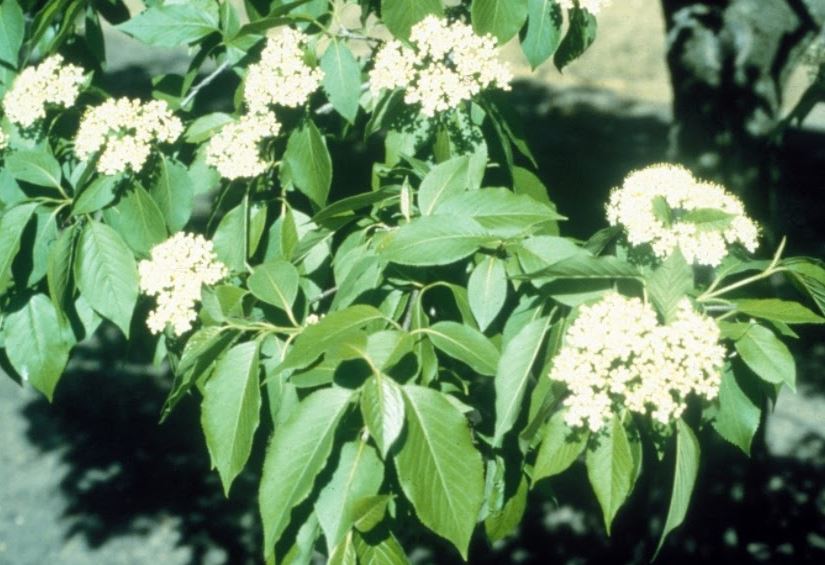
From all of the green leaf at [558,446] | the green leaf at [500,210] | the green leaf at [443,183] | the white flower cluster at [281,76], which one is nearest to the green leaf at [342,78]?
the white flower cluster at [281,76]

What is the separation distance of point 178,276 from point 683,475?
1087 mm

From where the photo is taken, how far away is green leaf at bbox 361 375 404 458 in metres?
1.36

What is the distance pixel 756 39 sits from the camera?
3.43 metres

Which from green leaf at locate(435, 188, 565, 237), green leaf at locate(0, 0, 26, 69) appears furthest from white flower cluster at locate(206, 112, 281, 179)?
green leaf at locate(0, 0, 26, 69)

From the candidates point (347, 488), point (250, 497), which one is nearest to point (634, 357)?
point (347, 488)

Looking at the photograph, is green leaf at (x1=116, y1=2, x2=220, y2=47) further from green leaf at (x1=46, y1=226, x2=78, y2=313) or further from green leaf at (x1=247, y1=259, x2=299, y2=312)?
green leaf at (x1=247, y1=259, x2=299, y2=312)

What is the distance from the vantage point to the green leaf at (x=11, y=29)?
2154 millimetres

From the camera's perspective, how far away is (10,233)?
195 centimetres

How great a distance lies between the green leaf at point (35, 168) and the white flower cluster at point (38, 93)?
3.8 inches

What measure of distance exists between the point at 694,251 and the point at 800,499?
14.0 feet

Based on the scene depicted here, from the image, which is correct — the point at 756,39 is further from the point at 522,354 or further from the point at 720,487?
the point at 720,487

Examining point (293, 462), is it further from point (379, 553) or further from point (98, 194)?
point (98, 194)

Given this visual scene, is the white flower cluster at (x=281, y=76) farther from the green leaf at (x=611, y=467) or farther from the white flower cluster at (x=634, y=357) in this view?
the green leaf at (x=611, y=467)

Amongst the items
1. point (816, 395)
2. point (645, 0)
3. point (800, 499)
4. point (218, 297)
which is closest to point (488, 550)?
point (800, 499)
